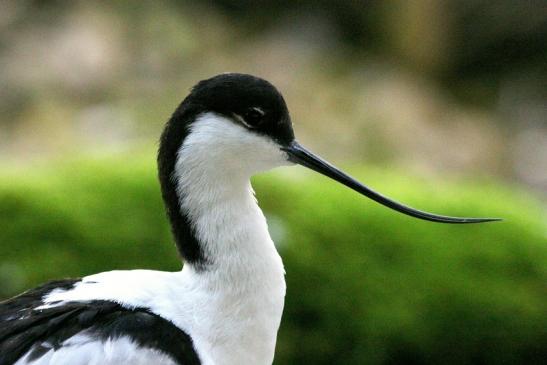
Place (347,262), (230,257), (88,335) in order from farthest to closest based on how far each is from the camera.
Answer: (347,262)
(230,257)
(88,335)

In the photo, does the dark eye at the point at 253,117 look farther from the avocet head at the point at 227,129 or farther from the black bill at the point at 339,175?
the black bill at the point at 339,175

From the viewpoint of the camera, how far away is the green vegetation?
371cm

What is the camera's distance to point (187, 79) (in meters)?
7.36

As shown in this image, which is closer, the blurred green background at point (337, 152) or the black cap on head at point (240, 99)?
the black cap on head at point (240, 99)

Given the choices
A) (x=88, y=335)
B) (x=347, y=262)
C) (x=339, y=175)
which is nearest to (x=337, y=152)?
(x=347, y=262)

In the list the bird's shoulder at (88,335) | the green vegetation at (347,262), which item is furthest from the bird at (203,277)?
the green vegetation at (347,262)

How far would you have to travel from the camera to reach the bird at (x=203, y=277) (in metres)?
2.48

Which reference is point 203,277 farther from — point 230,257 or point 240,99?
point 240,99

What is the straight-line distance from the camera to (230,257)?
103 inches

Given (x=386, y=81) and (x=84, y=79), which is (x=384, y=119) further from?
(x=84, y=79)

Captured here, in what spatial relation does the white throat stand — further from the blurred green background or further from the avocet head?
the blurred green background

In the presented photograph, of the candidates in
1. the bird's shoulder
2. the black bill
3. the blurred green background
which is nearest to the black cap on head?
the black bill

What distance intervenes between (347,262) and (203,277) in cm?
126

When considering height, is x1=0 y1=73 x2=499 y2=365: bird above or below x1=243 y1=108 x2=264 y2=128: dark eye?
below
